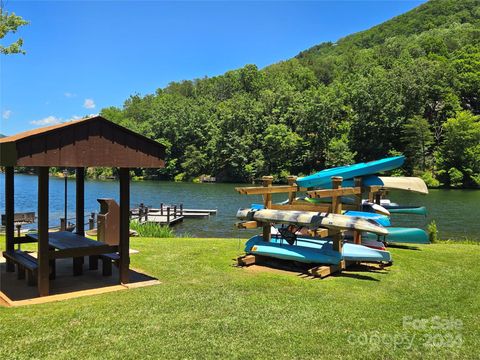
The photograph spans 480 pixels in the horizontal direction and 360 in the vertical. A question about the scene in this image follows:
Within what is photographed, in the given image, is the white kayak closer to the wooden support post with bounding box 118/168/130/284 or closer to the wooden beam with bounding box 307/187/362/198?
the wooden beam with bounding box 307/187/362/198

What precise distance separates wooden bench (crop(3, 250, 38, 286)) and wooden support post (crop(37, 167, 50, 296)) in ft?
1.23

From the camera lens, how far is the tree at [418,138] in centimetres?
5744

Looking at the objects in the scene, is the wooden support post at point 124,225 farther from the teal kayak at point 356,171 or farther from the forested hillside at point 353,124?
the forested hillside at point 353,124

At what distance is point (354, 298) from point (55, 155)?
200 inches

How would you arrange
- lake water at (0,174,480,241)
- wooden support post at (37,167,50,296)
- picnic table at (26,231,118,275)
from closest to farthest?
wooden support post at (37,167,50,296)
picnic table at (26,231,118,275)
lake water at (0,174,480,241)

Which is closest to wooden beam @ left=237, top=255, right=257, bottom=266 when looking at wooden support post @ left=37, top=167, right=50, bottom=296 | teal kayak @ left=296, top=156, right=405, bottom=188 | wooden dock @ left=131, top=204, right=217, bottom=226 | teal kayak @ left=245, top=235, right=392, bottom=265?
teal kayak @ left=245, top=235, right=392, bottom=265

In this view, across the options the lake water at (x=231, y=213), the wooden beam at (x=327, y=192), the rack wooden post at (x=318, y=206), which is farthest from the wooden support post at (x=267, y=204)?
the lake water at (x=231, y=213)

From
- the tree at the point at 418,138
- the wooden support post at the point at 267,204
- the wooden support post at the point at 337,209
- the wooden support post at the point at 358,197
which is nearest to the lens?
the wooden support post at the point at 337,209

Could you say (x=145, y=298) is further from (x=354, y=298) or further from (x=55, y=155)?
(x=354, y=298)

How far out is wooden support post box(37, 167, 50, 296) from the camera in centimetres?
656

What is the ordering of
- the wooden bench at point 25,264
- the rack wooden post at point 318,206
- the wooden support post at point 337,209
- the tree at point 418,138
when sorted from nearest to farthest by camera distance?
the wooden bench at point 25,264, the rack wooden post at point 318,206, the wooden support post at point 337,209, the tree at point 418,138

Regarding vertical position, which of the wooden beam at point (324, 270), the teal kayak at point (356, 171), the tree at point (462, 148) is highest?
the tree at point (462, 148)

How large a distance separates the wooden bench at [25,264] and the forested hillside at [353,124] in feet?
181

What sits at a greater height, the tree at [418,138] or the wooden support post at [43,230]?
the tree at [418,138]
